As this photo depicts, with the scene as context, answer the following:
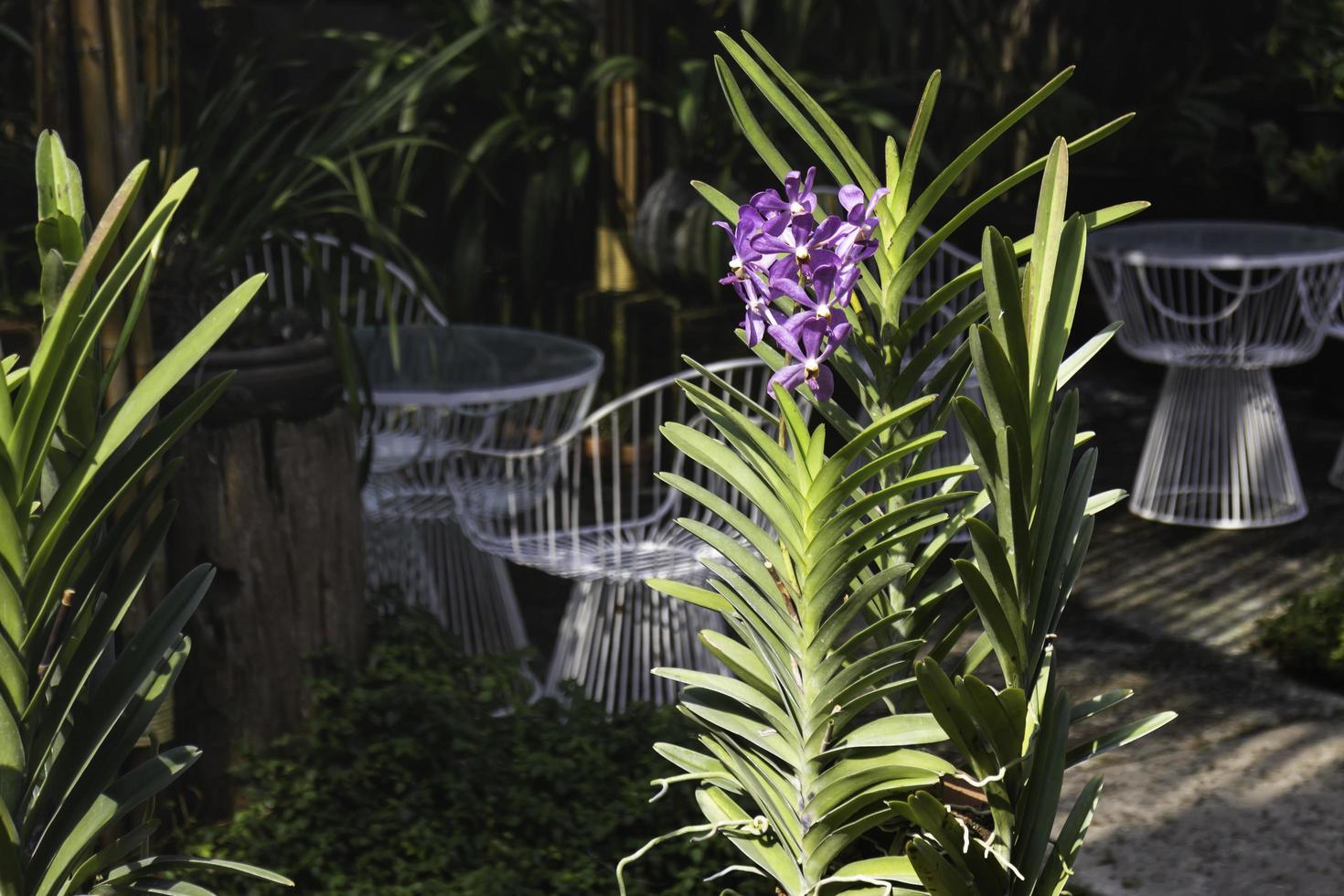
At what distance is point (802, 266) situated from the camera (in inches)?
51.8

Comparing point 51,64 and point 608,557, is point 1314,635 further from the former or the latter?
point 51,64

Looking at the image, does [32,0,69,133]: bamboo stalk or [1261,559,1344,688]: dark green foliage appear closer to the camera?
[32,0,69,133]: bamboo stalk

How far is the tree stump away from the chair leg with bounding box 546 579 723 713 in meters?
0.54

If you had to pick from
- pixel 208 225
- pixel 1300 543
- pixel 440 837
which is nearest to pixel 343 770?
pixel 440 837

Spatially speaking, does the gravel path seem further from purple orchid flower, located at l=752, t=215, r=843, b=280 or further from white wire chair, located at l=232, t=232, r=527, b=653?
purple orchid flower, located at l=752, t=215, r=843, b=280

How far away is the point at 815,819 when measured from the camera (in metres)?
1.38

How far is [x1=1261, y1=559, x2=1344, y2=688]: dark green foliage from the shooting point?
3.44m

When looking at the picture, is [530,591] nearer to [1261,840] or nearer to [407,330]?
[407,330]

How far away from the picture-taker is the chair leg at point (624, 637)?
10.3 ft

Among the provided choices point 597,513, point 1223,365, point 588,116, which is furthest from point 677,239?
point 1223,365

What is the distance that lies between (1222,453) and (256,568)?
292cm

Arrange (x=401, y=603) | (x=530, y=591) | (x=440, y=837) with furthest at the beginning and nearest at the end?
(x=530, y=591) → (x=401, y=603) → (x=440, y=837)

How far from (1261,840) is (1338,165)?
11.9ft

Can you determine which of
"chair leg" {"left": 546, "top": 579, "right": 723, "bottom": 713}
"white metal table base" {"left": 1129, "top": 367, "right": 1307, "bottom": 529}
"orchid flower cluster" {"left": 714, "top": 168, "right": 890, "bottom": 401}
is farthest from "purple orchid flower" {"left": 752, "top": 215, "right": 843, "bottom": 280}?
"white metal table base" {"left": 1129, "top": 367, "right": 1307, "bottom": 529}
